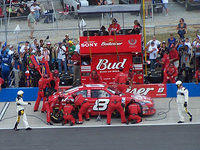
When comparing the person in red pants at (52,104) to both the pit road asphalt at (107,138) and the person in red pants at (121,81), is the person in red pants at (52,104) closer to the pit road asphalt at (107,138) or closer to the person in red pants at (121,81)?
the pit road asphalt at (107,138)

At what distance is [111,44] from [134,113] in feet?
13.6

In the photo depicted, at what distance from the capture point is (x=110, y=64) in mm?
22438

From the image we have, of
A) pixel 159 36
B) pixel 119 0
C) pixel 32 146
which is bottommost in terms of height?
pixel 32 146

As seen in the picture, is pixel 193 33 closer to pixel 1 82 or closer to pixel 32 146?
pixel 1 82

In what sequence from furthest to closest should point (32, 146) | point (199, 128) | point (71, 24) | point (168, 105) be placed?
point (71, 24), point (168, 105), point (199, 128), point (32, 146)

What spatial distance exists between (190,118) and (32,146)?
5.93 meters

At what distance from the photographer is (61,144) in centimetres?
1742

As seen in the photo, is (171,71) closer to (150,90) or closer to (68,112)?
(150,90)

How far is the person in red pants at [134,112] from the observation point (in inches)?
754

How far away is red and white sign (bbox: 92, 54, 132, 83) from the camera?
22.3m

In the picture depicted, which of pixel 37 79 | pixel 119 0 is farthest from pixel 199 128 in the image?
pixel 119 0

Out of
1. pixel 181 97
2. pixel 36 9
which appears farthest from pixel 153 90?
pixel 36 9

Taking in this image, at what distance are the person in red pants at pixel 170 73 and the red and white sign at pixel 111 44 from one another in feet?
4.72

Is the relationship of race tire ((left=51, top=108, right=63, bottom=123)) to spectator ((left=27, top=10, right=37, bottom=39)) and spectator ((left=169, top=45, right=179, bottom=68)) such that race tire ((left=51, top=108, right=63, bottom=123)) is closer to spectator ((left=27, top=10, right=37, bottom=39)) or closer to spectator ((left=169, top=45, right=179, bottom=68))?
spectator ((left=169, top=45, right=179, bottom=68))
